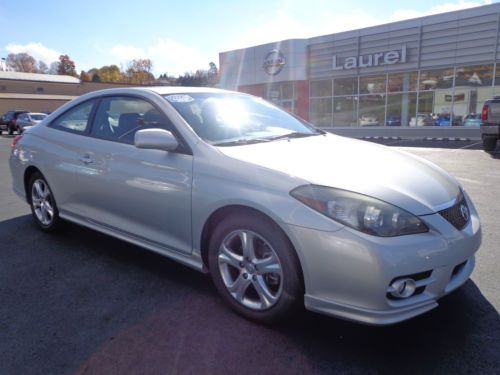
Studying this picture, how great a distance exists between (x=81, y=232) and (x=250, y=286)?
8.97 ft

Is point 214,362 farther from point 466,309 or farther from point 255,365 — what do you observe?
point 466,309

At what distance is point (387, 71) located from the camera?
20750mm

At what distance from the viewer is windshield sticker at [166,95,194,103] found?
3328 mm

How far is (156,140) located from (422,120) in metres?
19.8

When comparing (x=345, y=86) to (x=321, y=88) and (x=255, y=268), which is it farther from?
(x=255, y=268)

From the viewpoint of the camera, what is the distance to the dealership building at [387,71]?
1811 centimetres

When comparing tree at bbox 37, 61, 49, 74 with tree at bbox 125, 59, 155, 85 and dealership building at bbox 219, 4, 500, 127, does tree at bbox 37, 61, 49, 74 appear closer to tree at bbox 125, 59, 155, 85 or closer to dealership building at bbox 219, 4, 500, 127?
tree at bbox 125, 59, 155, 85

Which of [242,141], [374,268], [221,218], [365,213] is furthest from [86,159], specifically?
[374,268]

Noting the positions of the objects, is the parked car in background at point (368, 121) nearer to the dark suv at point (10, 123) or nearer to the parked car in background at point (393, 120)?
the parked car in background at point (393, 120)

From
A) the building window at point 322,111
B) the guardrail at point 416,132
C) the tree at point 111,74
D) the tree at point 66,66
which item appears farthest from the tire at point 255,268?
the tree at point 66,66

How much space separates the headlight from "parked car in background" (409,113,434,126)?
19.5m

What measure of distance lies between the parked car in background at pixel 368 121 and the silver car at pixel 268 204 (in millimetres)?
19092

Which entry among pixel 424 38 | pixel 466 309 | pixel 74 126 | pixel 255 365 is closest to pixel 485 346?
pixel 466 309

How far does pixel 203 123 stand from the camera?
3.17 metres
